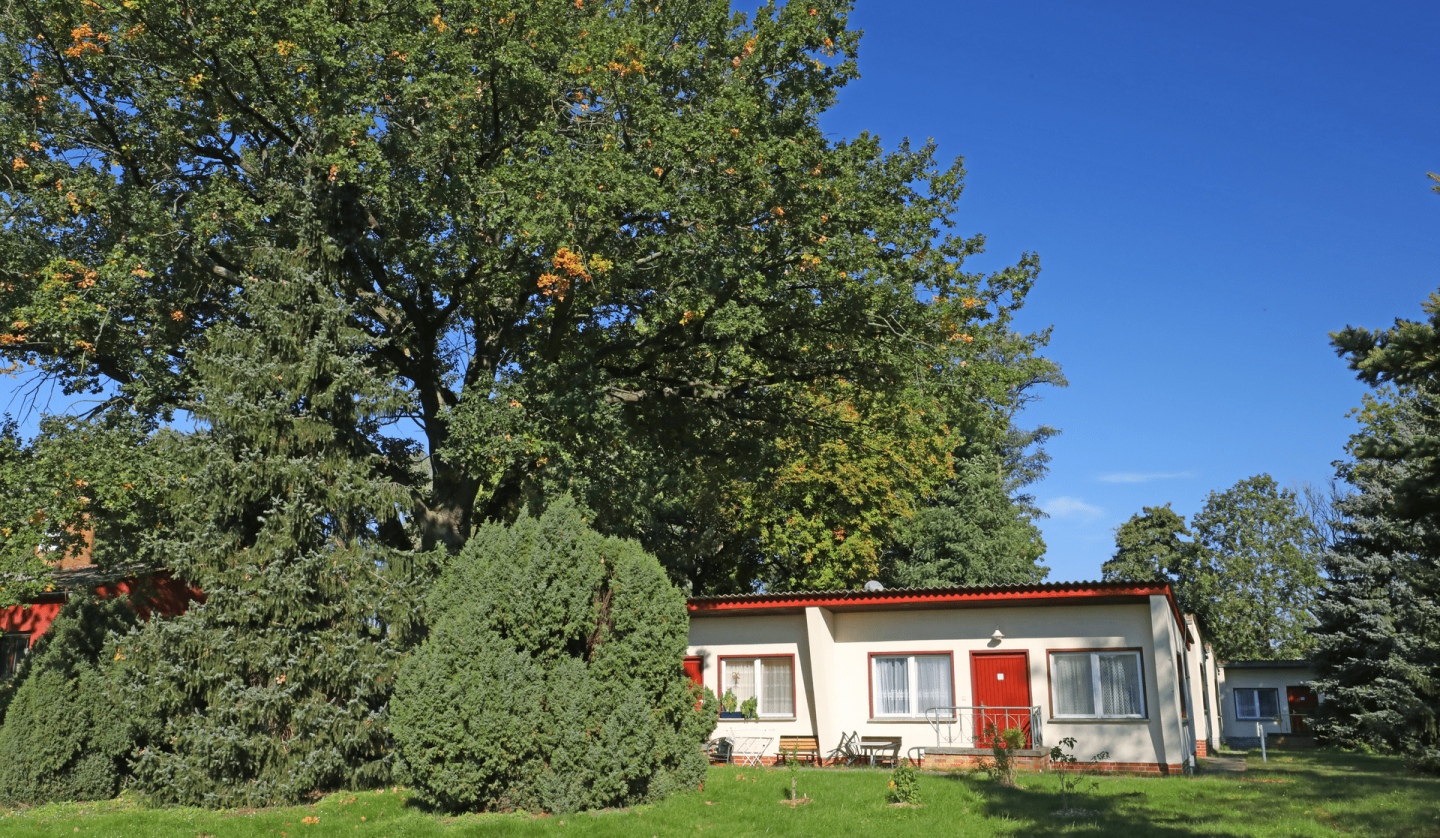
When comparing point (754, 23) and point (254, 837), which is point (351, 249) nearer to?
point (754, 23)

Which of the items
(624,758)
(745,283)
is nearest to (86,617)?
(624,758)

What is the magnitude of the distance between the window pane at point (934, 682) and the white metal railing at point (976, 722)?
0.50 ft

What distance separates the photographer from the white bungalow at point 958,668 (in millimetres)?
18578

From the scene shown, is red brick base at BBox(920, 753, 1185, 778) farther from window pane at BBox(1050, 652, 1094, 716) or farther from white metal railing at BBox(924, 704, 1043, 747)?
window pane at BBox(1050, 652, 1094, 716)

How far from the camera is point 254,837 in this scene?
11773 mm

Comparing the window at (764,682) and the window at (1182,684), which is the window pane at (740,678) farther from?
the window at (1182,684)

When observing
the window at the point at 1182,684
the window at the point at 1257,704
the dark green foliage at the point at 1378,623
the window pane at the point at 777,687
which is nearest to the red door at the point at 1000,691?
the window at the point at 1182,684

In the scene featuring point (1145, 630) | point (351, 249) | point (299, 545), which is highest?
point (351, 249)

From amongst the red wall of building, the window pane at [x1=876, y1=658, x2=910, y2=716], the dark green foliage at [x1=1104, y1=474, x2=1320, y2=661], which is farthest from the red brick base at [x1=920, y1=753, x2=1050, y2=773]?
the dark green foliage at [x1=1104, y1=474, x2=1320, y2=661]

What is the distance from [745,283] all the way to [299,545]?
8.45m

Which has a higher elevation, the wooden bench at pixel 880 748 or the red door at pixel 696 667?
the red door at pixel 696 667

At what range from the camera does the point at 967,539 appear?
35281 mm

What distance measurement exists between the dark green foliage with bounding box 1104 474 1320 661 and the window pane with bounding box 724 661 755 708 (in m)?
41.0

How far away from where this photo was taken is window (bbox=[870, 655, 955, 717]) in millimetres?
20344
